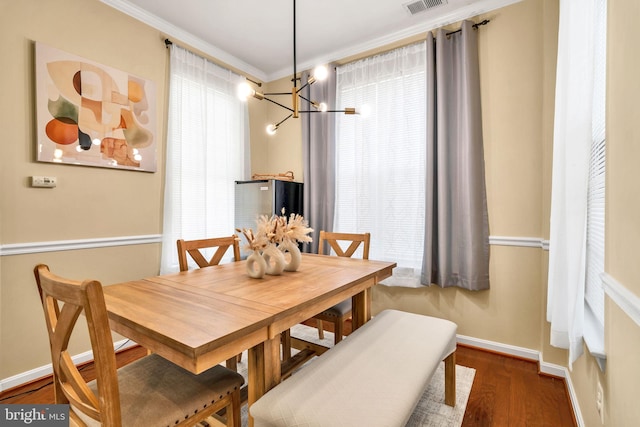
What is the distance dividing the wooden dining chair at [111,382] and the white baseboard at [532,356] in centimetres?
187

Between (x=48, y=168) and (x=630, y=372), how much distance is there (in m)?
3.16

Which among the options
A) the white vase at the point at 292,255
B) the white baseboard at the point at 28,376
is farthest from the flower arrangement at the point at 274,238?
the white baseboard at the point at 28,376

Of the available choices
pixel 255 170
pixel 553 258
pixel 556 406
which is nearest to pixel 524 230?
pixel 553 258

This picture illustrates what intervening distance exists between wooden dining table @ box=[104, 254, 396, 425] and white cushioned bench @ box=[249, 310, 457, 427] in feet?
0.58

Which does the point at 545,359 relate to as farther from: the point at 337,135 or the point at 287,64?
the point at 287,64

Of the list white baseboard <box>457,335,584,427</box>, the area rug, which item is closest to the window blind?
white baseboard <box>457,335,584,427</box>

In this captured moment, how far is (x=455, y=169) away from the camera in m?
2.58

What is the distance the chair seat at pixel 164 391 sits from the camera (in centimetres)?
103

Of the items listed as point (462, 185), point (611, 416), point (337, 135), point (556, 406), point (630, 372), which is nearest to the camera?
point (630, 372)

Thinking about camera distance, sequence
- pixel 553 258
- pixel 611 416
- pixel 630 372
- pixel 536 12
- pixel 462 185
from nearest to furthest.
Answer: pixel 630 372 < pixel 611 416 < pixel 553 258 < pixel 536 12 < pixel 462 185

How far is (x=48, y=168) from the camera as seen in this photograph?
2129mm

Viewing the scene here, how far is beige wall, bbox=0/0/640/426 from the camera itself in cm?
200

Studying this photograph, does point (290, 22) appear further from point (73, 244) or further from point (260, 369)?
point (260, 369)

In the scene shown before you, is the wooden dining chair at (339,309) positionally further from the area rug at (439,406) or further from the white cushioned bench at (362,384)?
the white cushioned bench at (362,384)
